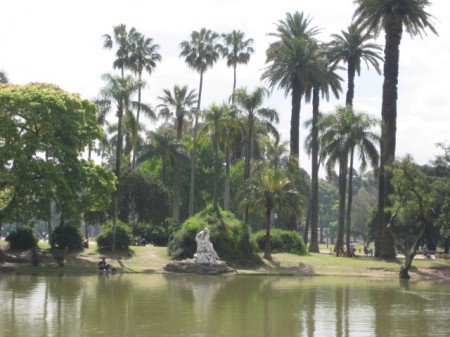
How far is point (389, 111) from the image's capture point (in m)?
52.8

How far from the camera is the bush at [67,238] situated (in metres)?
48.2

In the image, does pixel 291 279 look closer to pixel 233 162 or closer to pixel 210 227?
pixel 210 227

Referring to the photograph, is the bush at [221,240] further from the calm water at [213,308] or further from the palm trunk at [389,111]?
the palm trunk at [389,111]

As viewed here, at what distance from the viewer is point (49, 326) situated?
19.2m

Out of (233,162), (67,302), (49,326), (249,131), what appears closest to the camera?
(49,326)

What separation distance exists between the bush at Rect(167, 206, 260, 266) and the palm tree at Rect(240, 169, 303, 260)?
6.03 feet

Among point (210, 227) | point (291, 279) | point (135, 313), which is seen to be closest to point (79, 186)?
point (210, 227)

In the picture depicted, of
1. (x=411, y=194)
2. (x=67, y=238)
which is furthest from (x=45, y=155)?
(x=411, y=194)

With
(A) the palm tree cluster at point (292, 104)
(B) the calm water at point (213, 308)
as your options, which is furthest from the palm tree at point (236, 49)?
(B) the calm water at point (213, 308)

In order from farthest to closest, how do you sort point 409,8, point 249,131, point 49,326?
point 249,131
point 409,8
point 49,326

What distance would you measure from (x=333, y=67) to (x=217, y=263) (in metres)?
31.6

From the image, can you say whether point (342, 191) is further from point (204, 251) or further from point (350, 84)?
point (204, 251)

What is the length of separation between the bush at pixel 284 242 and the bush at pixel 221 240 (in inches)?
197

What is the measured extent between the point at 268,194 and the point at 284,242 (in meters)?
7.10
